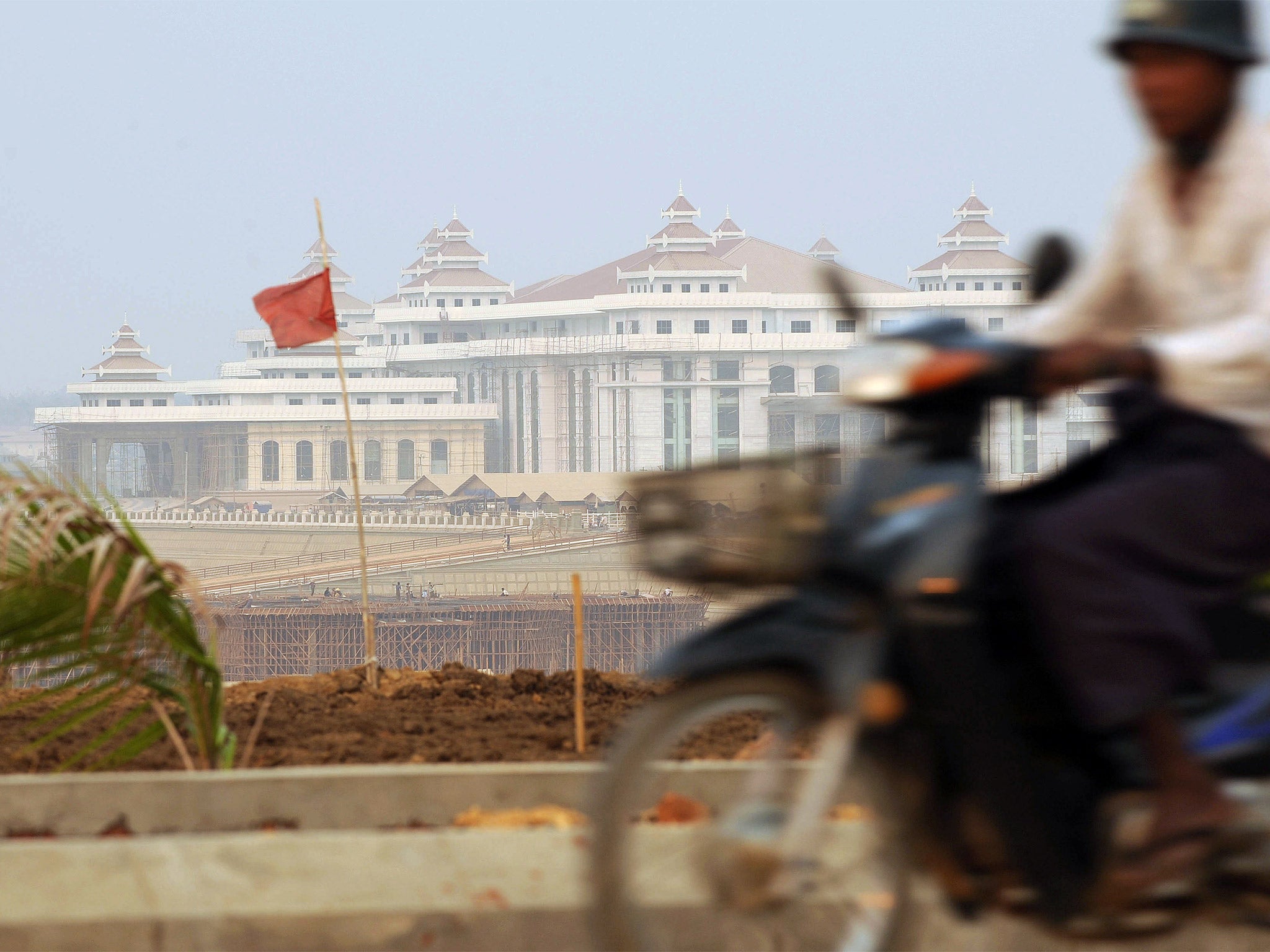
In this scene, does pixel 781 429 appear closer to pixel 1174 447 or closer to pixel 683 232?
pixel 683 232

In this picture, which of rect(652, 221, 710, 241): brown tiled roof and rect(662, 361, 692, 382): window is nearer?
rect(662, 361, 692, 382): window

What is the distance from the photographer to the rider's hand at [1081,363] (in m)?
1.38

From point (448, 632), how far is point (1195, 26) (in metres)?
36.1

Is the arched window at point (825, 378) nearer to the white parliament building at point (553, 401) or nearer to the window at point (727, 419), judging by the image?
the white parliament building at point (553, 401)

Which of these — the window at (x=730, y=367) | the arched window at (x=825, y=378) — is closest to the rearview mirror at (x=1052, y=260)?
the window at (x=730, y=367)

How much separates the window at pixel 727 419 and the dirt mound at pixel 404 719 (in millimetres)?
62375

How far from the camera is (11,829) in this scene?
2436mm

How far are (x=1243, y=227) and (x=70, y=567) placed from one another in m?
1.92

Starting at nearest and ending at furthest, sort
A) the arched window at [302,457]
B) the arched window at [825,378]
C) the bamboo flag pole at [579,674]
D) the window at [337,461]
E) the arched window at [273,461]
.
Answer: the bamboo flag pole at [579,674] < the arched window at [302,457] < the arched window at [273,461] < the window at [337,461] < the arched window at [825,378]

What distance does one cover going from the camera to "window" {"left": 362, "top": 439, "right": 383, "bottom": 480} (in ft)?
218

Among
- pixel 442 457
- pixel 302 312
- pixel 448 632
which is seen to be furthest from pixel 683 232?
pixel 302 312

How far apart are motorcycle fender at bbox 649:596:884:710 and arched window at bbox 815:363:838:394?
219 ft

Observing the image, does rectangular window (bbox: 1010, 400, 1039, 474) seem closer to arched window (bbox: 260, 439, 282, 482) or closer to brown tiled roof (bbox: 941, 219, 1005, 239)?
brown tiled roof (bbox: 941, 219, 1005, 239)

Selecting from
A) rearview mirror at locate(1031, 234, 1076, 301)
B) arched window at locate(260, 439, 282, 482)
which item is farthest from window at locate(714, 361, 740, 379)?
rearview mirror at locate(1031, 234, 1076, 301)
